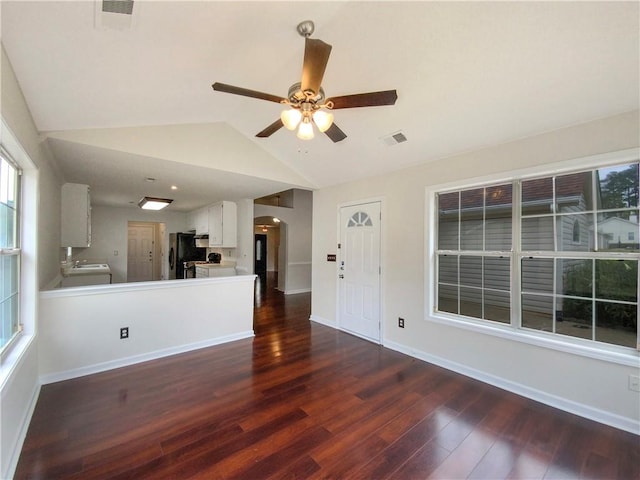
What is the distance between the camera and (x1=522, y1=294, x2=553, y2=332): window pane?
2.64 meters

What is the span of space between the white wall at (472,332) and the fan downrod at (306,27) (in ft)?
6.87

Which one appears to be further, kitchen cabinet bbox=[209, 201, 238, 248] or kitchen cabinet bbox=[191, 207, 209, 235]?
kitchen cabinet bbox=[191, 207, 209, 235]

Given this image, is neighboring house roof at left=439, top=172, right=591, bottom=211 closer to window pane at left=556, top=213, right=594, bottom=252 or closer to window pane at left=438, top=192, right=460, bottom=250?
window pane at left=438, top=192, right=460, bottom=250

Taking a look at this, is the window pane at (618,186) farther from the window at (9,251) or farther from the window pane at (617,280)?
the window at (9,251)

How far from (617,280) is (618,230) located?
1.37 feet

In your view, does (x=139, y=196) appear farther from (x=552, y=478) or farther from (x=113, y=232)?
(x=552, y=478)

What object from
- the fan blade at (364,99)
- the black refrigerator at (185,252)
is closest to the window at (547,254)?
the fan blade at (364,99)

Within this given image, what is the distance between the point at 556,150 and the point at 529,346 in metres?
1.83

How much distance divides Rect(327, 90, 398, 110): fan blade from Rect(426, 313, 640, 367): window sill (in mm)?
2462

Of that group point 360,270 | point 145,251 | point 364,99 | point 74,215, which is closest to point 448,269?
point 360,270

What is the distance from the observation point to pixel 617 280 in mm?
2262

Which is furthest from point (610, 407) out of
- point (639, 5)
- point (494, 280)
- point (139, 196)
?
point (139, 196)

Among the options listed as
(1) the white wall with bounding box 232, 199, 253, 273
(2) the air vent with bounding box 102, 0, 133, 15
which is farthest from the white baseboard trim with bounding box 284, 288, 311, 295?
(2) the air vent with bounding box 102, 0, 133, 15

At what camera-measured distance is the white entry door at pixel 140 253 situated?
309 inches
